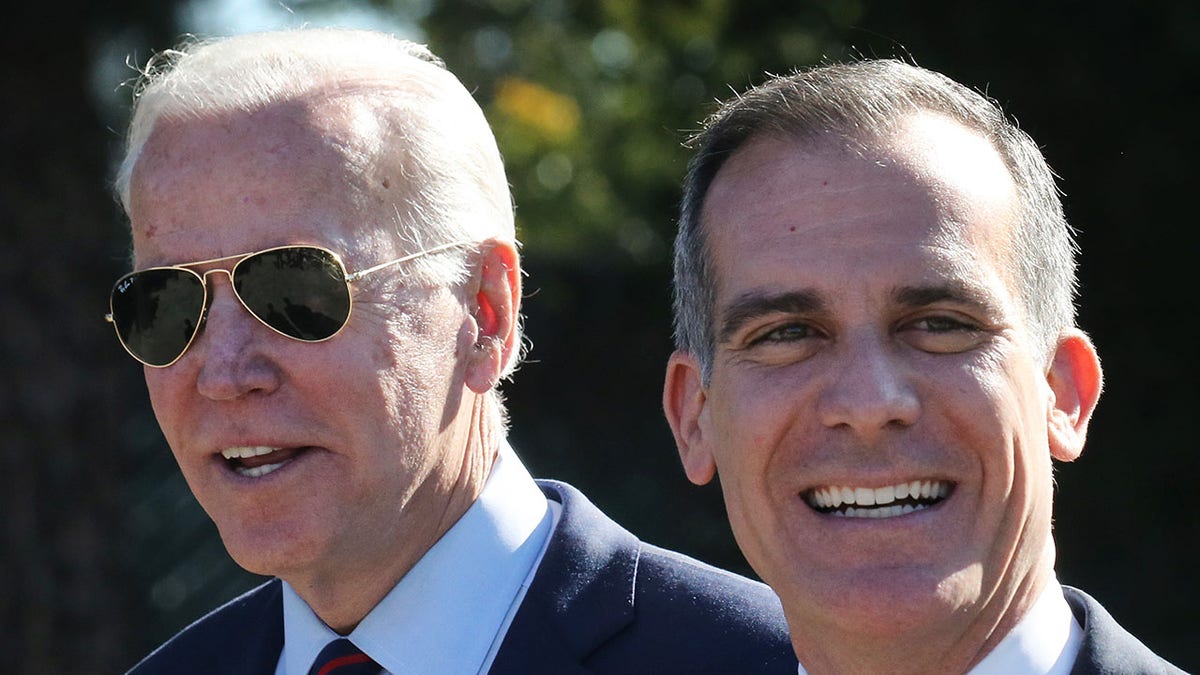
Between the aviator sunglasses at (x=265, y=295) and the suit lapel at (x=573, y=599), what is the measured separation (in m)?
0.65

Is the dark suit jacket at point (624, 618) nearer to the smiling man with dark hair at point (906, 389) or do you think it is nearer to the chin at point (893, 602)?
the smiling man with dark hair at point (906, 389)

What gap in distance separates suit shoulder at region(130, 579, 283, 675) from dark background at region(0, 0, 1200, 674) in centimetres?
294

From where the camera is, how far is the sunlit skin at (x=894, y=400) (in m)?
2.29

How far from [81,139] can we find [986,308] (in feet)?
16.4

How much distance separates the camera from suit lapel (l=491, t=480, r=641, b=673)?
9.64 feet

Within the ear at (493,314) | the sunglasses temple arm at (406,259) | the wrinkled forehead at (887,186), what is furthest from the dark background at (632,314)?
the wrinkled forehead at (887,186)

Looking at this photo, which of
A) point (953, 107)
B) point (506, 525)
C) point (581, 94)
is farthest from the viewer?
point (581, 94)

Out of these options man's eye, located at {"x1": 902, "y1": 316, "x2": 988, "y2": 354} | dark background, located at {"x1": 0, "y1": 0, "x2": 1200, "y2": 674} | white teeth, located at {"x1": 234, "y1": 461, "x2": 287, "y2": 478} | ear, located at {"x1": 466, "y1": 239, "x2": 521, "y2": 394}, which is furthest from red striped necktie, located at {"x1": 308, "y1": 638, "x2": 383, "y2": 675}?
dark background, located at {"x1": 0, "y1": 0, "x2": 1200, "y2": 674}

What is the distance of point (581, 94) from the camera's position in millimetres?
11297

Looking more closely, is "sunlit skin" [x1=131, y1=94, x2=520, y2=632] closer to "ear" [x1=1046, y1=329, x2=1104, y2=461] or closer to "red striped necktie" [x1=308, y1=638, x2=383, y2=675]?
"red striped necktie" [x1=308, y1=638, x2=383, y2=675]

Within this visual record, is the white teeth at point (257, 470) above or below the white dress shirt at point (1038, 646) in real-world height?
below

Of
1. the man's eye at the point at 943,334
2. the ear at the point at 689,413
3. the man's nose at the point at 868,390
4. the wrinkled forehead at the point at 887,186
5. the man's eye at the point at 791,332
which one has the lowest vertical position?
the ear at the point at 689,413

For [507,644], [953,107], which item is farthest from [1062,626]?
[507,644]

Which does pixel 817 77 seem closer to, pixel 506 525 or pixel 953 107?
pixel 953 107
